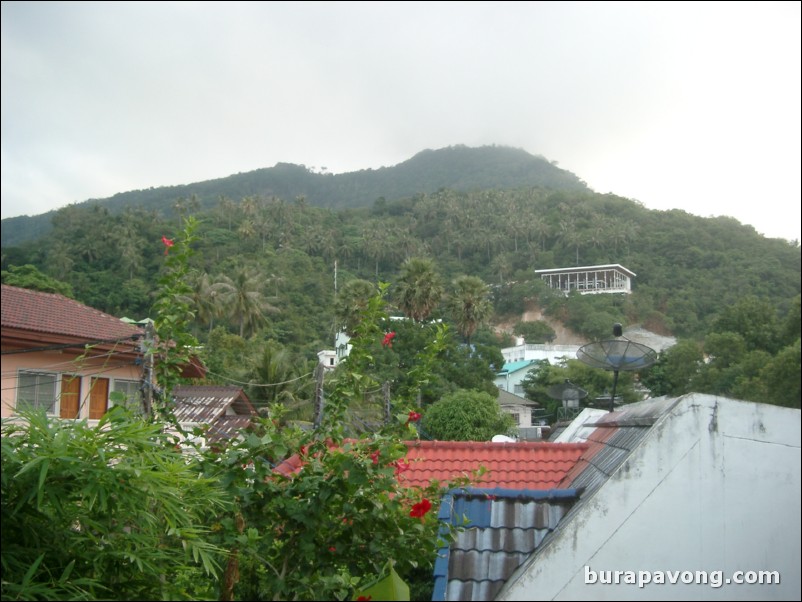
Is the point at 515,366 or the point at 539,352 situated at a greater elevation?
the point at 539,352

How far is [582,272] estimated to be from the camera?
5366 centimetres

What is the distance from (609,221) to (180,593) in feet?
184

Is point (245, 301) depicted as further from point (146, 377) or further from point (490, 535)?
point (490, 535)

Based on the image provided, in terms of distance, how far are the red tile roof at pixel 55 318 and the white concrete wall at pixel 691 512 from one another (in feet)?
21.8

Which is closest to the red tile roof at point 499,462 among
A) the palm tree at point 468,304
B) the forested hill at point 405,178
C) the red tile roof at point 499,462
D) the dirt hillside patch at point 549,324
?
the red tile roof at point 499,462

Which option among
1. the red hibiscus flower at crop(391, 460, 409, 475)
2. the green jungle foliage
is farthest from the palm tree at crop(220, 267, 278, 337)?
the red hibiscus flower at crop(391, 460, 409, 475)

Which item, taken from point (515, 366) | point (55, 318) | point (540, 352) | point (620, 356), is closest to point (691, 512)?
point (620, 356)

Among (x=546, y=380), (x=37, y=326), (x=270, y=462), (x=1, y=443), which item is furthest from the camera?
(x=546, y=380)

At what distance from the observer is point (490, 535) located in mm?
3953

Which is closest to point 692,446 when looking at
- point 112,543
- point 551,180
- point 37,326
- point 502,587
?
point 502,587

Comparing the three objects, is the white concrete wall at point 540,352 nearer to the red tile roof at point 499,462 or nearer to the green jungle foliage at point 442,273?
the green jungle foliage at point 442,273

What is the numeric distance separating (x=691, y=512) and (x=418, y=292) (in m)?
36.4

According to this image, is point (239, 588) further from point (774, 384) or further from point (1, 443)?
point (774, 384)

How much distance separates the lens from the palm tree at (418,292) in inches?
1571
